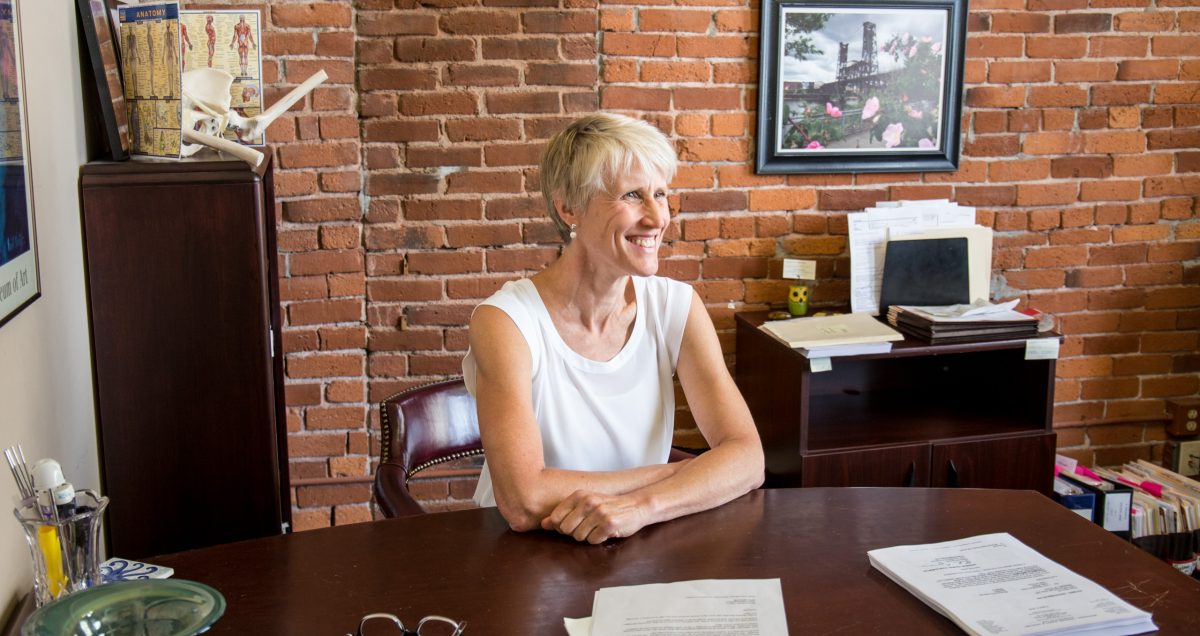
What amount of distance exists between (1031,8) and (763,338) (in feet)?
4.69

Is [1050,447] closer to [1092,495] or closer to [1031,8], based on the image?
[1092,495]

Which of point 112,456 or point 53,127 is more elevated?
point 53,127

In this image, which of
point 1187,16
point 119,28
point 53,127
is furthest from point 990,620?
point 1187,16

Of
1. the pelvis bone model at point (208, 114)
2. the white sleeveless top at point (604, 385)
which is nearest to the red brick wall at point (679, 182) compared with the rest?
the pelvis bone model at point (208, 114)

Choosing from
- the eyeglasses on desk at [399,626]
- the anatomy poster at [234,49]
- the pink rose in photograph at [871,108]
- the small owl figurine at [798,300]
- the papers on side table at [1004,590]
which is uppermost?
the anatomy poster at [234,49]

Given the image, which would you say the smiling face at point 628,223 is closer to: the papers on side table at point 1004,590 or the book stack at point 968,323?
the papers on side table at point 1004,590

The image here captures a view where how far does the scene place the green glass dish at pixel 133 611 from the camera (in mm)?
1219

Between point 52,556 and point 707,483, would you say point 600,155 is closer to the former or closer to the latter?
point 707,483

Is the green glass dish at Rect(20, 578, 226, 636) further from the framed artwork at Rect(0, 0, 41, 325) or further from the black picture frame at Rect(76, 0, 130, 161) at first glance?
the black picture frame at Rect(76, 0, 130, 161)

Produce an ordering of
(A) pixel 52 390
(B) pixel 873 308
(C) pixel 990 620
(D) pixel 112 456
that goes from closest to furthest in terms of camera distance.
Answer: (C) pixel 990 620 < (A) pixel 52 390 < (D) pixel 112 456 < (B) pixel 873 308

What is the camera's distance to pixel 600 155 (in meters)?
2.12

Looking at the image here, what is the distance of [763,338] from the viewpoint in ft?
10.6

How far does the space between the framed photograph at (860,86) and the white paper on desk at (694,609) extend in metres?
2.14

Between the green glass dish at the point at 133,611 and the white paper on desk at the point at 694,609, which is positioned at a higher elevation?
the green glass dish at the point at 133,611
